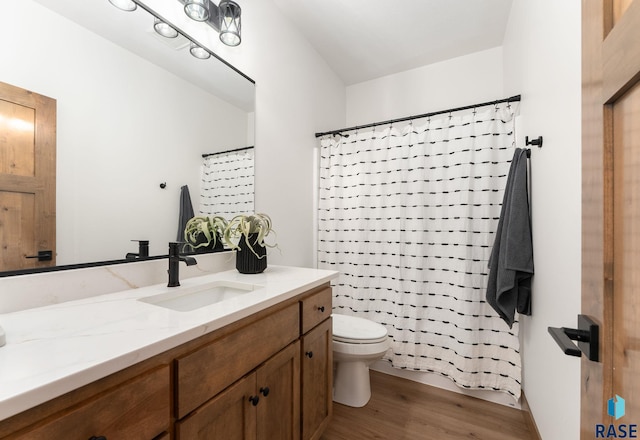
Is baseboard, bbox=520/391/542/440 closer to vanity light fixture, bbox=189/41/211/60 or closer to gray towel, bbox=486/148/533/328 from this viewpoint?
gray towel, bbox=486/148/533/328

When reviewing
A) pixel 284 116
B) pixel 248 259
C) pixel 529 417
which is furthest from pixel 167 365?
pixel 529 417

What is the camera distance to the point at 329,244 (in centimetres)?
240

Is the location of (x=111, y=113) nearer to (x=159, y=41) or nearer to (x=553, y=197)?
(x=159, y=41)

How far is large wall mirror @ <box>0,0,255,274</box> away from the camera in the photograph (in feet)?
3.05

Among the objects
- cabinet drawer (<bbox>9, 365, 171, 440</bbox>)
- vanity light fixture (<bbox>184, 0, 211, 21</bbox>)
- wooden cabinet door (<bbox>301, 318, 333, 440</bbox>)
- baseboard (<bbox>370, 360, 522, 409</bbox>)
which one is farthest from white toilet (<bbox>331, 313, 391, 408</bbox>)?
vanity light fixture (<bbox>184, 0, 211, 21</bbox>)

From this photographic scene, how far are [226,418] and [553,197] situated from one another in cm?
147

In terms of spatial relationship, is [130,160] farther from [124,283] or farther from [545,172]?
[545,172]

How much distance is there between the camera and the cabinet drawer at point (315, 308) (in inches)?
49.6

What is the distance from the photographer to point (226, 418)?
2.80 feet

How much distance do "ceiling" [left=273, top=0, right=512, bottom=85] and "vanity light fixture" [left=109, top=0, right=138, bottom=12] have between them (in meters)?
1.08

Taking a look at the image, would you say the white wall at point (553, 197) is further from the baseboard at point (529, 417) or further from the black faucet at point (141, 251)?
the black faucet at point (141, 251)

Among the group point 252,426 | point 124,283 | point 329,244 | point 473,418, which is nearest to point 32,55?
point 124,283

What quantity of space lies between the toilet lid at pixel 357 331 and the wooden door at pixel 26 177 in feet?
4.67

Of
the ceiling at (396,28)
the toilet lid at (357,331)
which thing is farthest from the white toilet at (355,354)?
the ceiling at (396,28)
